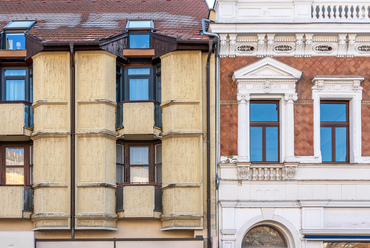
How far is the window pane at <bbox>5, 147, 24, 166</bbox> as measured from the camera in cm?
2258

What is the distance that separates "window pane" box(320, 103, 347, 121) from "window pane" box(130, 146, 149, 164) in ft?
19.1

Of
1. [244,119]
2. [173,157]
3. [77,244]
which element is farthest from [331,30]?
[77,244]

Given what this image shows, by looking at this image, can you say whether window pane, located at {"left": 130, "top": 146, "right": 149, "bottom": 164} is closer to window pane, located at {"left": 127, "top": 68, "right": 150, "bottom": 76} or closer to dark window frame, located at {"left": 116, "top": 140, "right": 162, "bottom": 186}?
dark window frame, located at {"left": 116, "top": 140, "right": 162, "bottom": 186}

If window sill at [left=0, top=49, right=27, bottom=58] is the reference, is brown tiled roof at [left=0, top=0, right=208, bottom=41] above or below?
above

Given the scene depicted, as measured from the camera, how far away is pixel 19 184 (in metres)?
22.3

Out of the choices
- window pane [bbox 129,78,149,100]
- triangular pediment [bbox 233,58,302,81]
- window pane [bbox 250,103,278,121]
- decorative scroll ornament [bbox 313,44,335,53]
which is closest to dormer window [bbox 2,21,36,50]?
window pane [bbox 129,78,149,100]

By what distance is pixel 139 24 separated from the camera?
23.4 meters

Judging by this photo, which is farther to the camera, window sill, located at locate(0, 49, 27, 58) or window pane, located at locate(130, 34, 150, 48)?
window pane, located at locate(130, 34, 150, 48)

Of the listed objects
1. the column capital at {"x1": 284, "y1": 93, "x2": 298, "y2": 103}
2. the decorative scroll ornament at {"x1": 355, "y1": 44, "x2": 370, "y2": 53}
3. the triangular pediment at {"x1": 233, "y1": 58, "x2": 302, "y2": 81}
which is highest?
the decorative scroll ornament at {"x1": 355, "y1": 44, "x2": 370, "y2": 53}

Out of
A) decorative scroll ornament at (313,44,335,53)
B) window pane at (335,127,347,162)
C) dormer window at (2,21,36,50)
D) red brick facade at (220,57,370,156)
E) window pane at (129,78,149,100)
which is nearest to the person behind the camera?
red brick facade at (220,57,370,156)

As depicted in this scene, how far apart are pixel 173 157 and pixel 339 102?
18.7 ft

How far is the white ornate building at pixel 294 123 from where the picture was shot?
69.8 ft

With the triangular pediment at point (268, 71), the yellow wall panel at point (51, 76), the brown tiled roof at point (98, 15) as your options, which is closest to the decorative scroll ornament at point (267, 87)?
the triangular pediment at point (268, 71)

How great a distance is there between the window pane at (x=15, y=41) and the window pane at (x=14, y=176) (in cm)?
405
